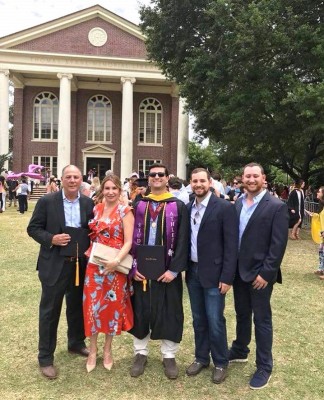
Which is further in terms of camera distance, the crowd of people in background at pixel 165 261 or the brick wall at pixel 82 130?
the brick wall at pixel 82 130

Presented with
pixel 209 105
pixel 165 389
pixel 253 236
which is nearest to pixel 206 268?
pixel 253 236

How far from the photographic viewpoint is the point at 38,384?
391 centimetres

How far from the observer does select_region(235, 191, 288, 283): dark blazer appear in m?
3.70

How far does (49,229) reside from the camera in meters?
4.06

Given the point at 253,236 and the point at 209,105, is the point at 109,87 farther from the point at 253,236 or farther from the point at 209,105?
the point at 253,236

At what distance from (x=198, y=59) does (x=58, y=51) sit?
2151cm

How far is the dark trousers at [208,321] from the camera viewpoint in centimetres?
393

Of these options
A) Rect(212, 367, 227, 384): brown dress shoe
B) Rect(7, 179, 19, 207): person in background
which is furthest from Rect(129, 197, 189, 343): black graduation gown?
Rect(7, 179, 19, 207): person in background

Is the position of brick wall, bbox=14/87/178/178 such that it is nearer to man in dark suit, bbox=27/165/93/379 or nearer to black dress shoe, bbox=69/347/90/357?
black dress shoe, bbox=69/347/90/357

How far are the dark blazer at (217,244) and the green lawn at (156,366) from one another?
1.03m

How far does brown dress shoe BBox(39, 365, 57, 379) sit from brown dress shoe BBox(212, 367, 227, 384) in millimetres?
1528

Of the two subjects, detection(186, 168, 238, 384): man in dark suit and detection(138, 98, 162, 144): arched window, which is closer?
detection(186, 168, 238, 384): man in dark suit

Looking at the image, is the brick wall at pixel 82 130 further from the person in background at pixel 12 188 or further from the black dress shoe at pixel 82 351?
the black dress shoe at pixel 82 351

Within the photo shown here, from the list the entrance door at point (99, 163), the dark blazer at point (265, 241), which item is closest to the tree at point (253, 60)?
the dark blazer at point (265, 241)
